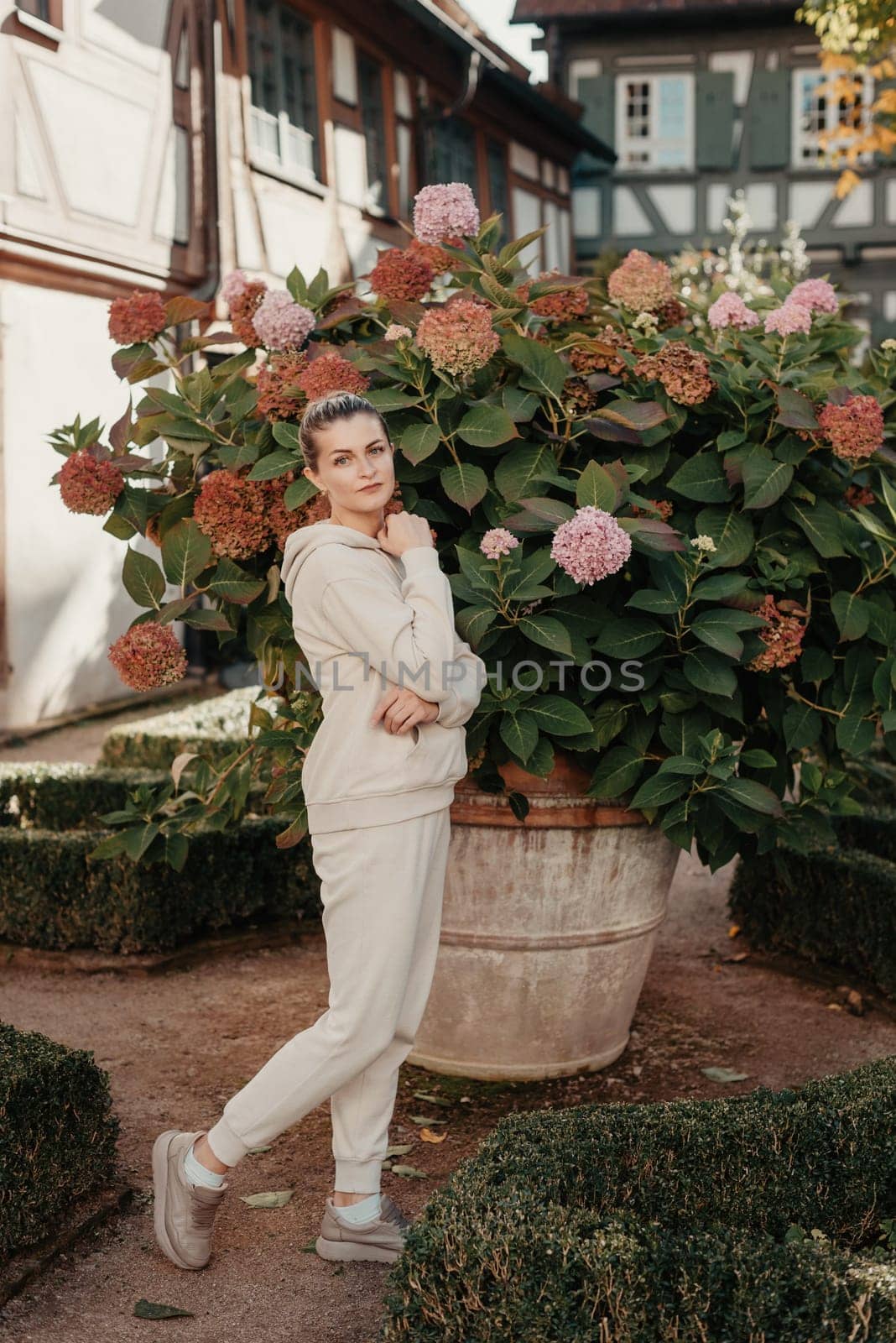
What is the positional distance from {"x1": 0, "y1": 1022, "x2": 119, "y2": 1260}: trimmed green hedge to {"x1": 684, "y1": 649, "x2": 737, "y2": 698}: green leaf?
167cm

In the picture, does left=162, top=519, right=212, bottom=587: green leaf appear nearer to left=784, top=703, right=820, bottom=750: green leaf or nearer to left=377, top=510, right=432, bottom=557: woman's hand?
left=377, top=510, right=432, bottom=557: woman's hand

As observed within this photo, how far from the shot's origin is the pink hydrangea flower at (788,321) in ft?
11.8

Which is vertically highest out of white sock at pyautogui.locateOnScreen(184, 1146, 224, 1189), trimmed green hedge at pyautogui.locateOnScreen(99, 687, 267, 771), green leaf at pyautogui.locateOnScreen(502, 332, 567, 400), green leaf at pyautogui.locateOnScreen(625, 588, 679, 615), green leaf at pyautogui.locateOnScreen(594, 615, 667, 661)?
green leaf at pyautogui.locateOnScreen(502, 332, 567, 400)

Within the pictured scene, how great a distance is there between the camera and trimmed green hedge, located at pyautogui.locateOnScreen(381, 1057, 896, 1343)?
2266 millimetres

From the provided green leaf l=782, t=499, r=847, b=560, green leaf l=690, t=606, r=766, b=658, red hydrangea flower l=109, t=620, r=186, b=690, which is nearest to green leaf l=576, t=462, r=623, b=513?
green leaf l=690, t=606, r=766, b=658

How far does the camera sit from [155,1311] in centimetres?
277

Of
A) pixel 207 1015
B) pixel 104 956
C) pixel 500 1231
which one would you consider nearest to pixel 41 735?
pixel 104 956

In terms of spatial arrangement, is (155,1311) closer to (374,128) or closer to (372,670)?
(372,670)

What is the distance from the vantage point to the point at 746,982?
4.94 m

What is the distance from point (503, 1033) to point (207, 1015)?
114 centimetres

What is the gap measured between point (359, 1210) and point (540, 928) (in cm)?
102

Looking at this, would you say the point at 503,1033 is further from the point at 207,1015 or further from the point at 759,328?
the point at 759,328

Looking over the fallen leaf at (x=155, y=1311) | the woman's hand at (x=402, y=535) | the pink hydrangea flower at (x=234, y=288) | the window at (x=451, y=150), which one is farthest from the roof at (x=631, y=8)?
the fallen leaf at (x=155, y=1311)

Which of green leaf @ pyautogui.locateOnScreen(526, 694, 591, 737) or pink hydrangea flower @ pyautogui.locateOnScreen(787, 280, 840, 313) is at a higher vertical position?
pink hydrangea flower @ pyautogui.locateOnScreen(787, 280, 840, 313)
